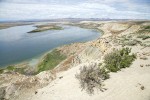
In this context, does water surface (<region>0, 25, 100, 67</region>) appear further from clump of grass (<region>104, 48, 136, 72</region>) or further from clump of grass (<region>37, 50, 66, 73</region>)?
clump of grass (<region>104, 48, 136, 72</region>)

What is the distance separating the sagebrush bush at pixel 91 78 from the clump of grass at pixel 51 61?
48.6 feet

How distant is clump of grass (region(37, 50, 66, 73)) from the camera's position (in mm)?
27342

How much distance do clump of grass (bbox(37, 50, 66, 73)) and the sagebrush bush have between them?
14.8 m

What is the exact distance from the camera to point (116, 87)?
11836mm

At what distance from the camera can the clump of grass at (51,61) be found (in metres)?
27.3

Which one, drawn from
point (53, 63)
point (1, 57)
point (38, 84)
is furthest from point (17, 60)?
point (38, 84)

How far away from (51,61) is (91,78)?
59.5 ft

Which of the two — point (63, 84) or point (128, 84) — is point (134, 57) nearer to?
point (128, 84)

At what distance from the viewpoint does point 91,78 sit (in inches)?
483

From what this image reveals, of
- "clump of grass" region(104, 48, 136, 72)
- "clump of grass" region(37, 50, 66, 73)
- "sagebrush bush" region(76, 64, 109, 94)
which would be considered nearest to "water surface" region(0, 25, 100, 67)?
"clump of grass" region(37, 50, 66, 73)

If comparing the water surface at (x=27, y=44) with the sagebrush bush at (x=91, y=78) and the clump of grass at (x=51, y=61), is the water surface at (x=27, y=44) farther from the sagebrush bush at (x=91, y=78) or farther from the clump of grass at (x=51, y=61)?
the sagebrush bush at (x=91, y=78)

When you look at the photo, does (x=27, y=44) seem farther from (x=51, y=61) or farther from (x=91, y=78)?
(x=91, y=78)

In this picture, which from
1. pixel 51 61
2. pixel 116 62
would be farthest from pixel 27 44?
pixel 116 62

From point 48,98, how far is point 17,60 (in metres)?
22.9
